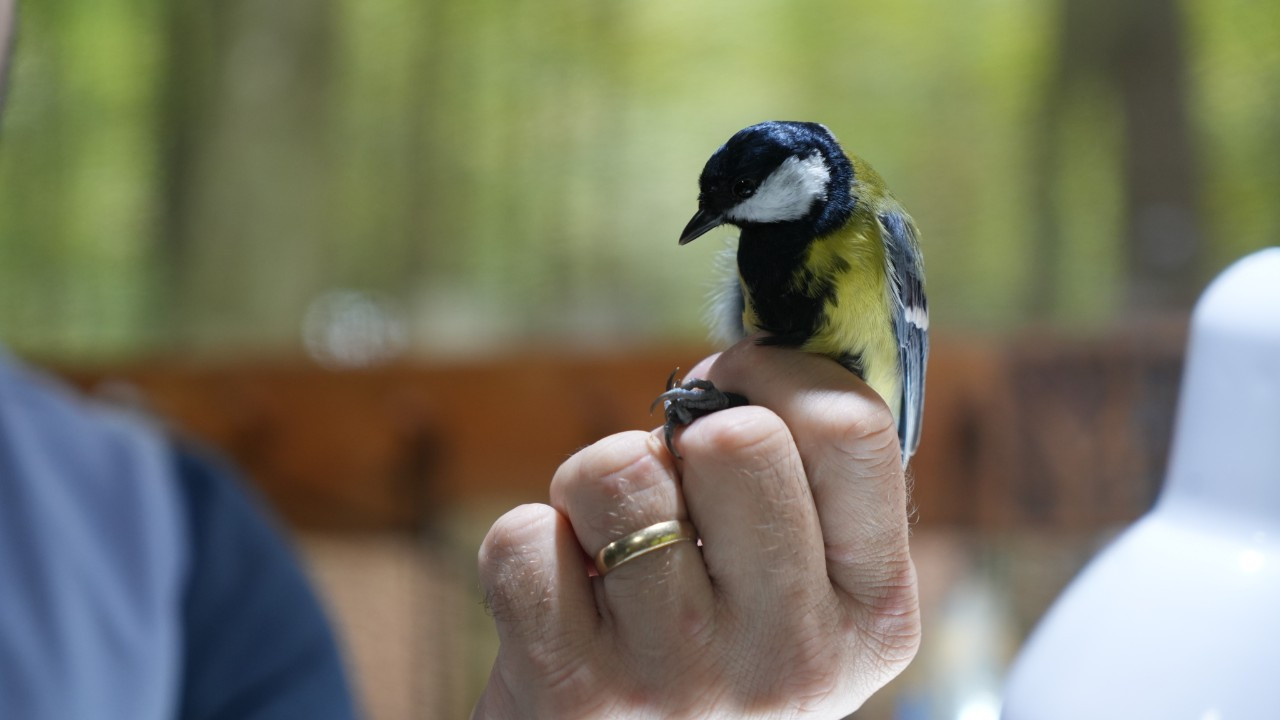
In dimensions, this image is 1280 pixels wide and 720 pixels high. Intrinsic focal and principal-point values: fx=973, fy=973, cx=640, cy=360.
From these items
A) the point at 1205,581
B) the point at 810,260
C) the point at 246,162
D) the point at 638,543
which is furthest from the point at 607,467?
the point at 246,162

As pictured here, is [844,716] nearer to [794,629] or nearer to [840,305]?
[794,629]

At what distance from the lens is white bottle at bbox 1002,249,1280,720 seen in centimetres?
37

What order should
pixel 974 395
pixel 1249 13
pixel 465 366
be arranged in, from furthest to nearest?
pixel 465 366, pixel 974 395, pixel 1249 13

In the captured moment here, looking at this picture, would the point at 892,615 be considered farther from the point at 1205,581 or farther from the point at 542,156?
the point at 542,156

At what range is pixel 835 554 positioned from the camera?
0.40 m

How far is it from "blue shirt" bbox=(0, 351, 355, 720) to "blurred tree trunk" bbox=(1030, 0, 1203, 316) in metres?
0.86

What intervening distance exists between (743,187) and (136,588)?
0.90 metres

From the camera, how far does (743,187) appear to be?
398 mm

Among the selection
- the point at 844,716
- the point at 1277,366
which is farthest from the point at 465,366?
the point at 1277,366

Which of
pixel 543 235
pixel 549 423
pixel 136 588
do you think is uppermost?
pixel 543 235

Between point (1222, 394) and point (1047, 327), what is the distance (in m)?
0.59

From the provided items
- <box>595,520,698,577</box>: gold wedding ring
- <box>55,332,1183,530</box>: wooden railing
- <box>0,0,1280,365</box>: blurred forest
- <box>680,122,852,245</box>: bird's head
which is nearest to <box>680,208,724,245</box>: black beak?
<box>680,122,852,245</box>: bird's head

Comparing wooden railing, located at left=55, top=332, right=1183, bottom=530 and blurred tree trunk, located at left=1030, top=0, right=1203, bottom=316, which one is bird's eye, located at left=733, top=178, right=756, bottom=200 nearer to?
wooden railing, located at left=55, top=332, right=1183, bottom=530

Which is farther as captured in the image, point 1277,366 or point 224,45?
point 224,45
